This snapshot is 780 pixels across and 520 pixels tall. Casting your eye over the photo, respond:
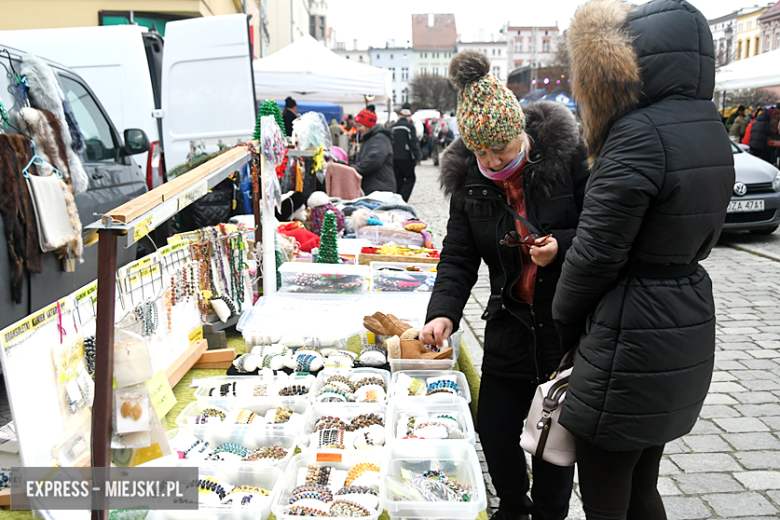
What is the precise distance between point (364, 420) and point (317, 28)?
68.1m

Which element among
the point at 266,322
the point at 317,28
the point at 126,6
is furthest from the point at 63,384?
the point at 317,28

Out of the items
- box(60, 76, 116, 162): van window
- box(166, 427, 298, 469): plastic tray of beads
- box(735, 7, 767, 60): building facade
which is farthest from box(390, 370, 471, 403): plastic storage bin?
box(735, 7, 767, 60): building facade

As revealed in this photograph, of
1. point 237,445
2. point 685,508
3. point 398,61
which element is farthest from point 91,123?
point 398,61

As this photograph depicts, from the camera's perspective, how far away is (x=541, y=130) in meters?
2.08

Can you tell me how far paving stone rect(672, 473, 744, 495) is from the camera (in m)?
2.80

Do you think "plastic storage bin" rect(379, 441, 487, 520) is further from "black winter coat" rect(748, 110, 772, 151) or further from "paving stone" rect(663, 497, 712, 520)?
"black winter coat" rect(748, 110, 772, 151)

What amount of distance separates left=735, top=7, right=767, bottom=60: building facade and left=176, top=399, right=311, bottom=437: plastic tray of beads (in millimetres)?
58462

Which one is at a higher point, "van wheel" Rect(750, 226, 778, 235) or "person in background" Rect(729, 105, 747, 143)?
"person in background" Rect(729, 105, 747, 143)

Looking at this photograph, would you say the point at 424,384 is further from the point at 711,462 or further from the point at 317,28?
the point at 317,28

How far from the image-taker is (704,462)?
3059mm

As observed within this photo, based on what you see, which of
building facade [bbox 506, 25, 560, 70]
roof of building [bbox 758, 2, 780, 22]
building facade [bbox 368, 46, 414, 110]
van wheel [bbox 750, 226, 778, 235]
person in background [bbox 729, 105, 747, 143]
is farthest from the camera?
building facade [bbox 368, 46, 414, 110]

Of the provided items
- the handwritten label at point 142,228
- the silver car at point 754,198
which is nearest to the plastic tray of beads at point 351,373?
the handwritten label at point 142,228

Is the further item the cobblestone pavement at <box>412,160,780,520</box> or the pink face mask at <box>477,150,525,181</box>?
the cobblestone pavement at <box>412,160,780,520</box>

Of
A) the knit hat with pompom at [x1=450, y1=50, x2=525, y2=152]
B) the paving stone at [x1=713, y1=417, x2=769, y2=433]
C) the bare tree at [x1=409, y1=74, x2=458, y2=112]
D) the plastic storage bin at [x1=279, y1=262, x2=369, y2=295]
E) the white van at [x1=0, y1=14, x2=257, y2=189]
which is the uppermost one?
the bare tree at [x1=409, y1=74, x2=458, y2=112]
